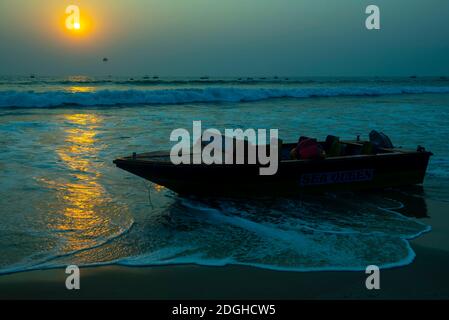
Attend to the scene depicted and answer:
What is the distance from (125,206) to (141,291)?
3.37 m

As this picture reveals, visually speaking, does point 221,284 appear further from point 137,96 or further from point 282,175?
point 137,96

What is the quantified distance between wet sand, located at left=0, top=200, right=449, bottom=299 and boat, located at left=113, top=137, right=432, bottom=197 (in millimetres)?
2891

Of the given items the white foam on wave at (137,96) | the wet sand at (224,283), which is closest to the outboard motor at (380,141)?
the wet sand at (224,283)

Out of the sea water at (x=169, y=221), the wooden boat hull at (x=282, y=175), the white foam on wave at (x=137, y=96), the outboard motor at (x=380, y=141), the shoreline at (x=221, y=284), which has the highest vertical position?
the white foam on wave at (x=137, y=96)

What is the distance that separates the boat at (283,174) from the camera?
26.9 feet

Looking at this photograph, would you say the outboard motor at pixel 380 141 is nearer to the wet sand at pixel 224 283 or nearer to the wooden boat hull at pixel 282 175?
the wooden boat hull at pixel 282 175

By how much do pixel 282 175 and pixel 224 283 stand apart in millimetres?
3770

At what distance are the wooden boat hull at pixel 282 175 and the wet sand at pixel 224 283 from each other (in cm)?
288

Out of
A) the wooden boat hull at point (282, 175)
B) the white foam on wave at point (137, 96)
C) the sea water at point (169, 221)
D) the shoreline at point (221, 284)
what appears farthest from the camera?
the white foam on wave at point (137, 96)

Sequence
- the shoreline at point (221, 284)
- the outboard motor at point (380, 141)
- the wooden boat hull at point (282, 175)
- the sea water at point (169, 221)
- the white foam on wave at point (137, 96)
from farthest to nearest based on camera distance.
→ the white foam on wave at point (137, 96), the outboard motor at point (380, 141), the wooden boat hull at point (282, 175), the sea water at point (169, 221), the shoreline at point (221, 284)

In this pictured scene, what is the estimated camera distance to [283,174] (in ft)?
28.1

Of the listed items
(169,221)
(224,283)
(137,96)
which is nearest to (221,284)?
(224,283)
